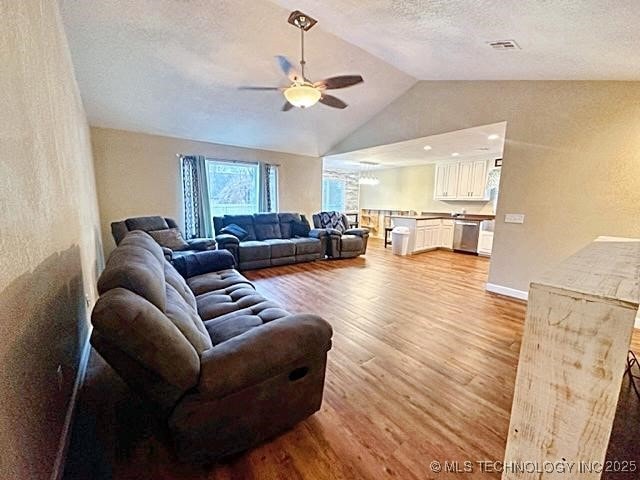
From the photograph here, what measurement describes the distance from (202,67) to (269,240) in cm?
296

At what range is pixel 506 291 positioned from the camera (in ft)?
12.2

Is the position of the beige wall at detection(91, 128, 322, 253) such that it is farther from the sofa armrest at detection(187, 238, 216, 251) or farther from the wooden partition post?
the wooden partition post

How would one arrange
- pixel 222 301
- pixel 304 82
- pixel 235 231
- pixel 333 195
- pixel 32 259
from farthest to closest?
pixel 333 195, pixel 235 231, pixel 304 82, pixel 222 301, pixel 32 259

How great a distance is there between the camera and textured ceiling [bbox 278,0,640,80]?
6.00 feet

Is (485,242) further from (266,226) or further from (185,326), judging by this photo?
(185,326)

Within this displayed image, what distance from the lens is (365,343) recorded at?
238 centimetres

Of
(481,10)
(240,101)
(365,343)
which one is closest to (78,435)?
(365,343)

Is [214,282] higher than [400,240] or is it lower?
higher

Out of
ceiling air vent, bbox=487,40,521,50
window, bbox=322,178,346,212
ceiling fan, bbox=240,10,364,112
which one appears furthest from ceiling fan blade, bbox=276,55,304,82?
window, bbox=322,178,346,212

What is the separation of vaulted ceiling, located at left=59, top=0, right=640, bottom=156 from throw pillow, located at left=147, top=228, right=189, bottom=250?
6.28 ft

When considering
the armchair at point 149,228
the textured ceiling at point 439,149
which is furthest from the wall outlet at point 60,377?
the textured ceiling at point 439,149

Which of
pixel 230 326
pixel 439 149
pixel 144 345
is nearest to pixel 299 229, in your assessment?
pixel 439 149

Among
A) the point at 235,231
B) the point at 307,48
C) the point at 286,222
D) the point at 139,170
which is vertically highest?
the point at 307,48

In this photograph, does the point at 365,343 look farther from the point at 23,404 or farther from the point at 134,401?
the point at 23,404
